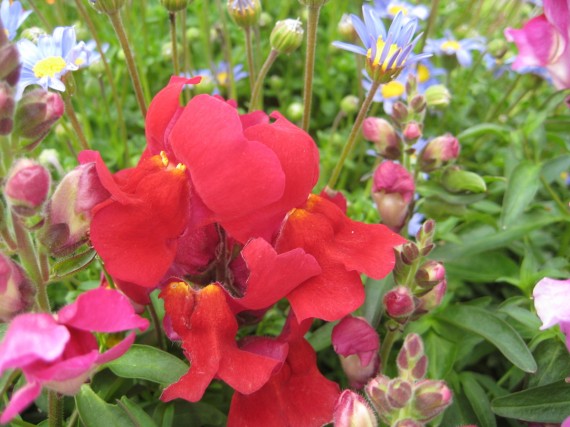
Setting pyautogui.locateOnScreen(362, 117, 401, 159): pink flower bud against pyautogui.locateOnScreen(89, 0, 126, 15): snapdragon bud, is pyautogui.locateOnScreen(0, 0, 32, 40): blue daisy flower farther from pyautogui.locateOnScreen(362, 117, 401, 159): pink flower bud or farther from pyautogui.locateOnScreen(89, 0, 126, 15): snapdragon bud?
pyautogui.locateOnScreen(362, 117, 401, 159): pink flower bud

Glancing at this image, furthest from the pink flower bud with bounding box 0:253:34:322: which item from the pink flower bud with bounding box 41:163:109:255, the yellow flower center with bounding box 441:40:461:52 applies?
the yellow flower center with bounding box 441:40:461:52

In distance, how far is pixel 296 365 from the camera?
2.12 ft

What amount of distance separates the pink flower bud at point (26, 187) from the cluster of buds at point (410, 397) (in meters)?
0.32

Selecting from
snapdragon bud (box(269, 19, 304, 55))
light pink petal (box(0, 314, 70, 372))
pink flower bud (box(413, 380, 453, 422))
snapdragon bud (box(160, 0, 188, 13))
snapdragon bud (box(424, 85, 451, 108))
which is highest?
snapdragon bud (box(160, 0, 188, 13))

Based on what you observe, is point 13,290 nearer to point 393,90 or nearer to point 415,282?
point 415,282

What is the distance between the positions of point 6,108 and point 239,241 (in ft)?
0.77

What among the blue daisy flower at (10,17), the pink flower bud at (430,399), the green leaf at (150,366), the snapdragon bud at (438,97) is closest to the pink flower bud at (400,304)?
the pink flower bud at (430,399)

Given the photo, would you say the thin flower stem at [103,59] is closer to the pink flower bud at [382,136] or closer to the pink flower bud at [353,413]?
the pink flower bud at [382,136]

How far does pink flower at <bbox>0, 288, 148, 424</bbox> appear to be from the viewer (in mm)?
424

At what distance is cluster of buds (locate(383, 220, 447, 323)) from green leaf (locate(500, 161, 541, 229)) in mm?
228

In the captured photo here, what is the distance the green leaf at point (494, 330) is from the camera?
702 millimetres

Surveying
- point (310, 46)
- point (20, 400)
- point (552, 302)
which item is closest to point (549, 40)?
point (310, 46)

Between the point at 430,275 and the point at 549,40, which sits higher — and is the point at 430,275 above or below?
below

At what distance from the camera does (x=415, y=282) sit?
694 mm
